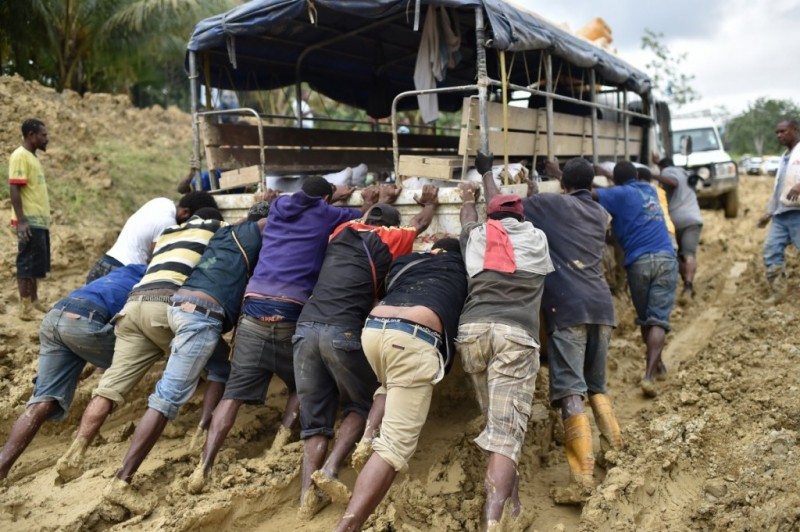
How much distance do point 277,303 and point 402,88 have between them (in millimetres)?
5710

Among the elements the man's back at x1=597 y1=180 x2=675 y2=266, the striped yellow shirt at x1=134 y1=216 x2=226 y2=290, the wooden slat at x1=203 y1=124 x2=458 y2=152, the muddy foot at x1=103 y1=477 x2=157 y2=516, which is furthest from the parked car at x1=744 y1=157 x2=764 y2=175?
the muddy foot at x1=103 y1=477 x2=157 y2=516

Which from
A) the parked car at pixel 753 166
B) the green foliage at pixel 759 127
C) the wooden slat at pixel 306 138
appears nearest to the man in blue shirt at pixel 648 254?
the wooden slat at pixel 306 138

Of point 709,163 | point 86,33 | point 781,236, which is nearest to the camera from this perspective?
point 781,236

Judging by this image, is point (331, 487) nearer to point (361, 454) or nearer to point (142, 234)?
point (361, 454)

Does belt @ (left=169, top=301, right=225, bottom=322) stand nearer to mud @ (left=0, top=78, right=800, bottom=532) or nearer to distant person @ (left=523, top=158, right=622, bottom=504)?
mud @ (left=0, top=78, right=800, bottom=532)

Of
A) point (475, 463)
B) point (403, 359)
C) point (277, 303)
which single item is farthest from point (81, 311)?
point (475, 463)

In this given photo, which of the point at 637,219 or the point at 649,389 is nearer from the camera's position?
the point at 649,389

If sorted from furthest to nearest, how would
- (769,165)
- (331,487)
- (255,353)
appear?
(769,165), (255,353), (331,487)

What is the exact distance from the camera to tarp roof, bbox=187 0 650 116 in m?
5.28

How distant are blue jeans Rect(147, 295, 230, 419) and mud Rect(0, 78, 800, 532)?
1.70 feet

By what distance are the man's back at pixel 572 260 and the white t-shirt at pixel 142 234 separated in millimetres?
2885

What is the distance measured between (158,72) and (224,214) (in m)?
12.9

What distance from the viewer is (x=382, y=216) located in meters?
4.49

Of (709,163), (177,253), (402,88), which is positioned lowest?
(177,253)
